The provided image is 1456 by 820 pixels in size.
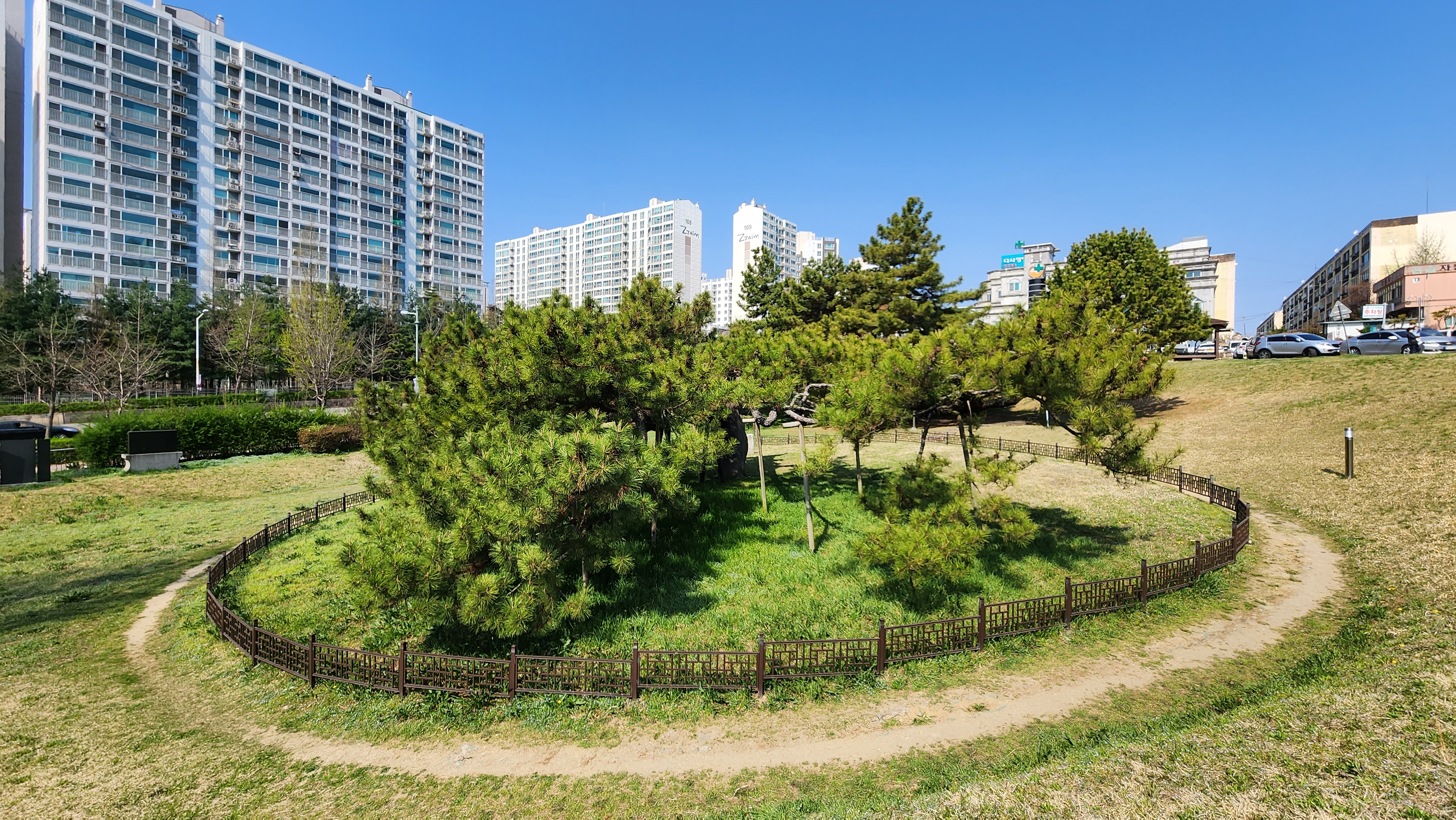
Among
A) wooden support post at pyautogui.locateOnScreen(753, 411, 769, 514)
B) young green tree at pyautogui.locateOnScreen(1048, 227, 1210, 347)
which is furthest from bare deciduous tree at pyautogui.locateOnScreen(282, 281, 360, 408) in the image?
young green tree at pyautogui.locateOnScreen(1048, 227, 1210, 347)

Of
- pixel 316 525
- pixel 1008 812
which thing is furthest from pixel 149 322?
pixel 1008 812

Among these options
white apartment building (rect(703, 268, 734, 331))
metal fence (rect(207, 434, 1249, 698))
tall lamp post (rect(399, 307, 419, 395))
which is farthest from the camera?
white apartment building (rect(703, 268, 734, 331))

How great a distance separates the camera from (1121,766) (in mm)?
6523

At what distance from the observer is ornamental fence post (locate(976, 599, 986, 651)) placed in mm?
10711

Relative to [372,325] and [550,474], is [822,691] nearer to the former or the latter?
[550,474]

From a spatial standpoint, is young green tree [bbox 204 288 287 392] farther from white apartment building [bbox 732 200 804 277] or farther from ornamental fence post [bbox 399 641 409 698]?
white apartment building [bbox 732 200 804 277]

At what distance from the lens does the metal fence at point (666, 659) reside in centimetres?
956

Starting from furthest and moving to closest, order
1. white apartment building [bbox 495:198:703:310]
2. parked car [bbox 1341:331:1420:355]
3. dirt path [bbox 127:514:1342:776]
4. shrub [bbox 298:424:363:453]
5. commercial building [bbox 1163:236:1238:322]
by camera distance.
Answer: white apartment building [bbox 495:198:703:310] → commercial building [bbox 1163:236:1238:322] → parked car [bbox 1341:331:1420:355] → shrub [bbox 298:424:363:453] → dirt path [bbox 127:514:1342:776]

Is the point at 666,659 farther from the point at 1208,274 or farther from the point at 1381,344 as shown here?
the point at 1208,274

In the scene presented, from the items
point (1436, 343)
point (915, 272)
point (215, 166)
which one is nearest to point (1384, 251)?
point (1436, 343)

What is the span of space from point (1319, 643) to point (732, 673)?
1012 cm

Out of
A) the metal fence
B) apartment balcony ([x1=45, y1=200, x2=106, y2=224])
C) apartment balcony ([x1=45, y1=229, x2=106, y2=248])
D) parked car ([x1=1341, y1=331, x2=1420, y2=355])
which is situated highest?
apartment balcony ([x1=45, y1=200, x2=106, y2=224])

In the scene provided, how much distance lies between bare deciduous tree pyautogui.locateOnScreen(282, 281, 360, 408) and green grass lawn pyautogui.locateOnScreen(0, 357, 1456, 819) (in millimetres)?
28845

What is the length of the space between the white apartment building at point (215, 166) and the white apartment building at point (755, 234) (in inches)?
2665
